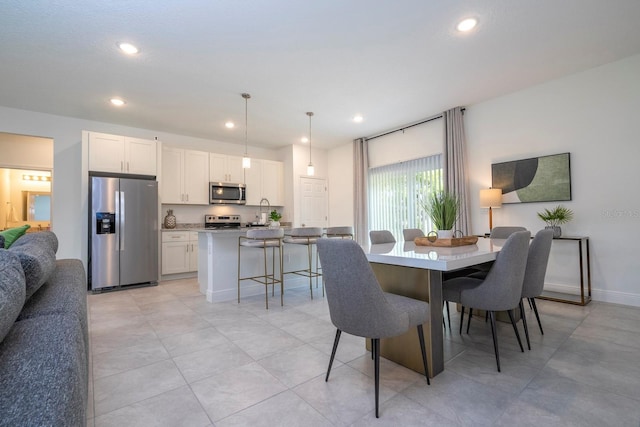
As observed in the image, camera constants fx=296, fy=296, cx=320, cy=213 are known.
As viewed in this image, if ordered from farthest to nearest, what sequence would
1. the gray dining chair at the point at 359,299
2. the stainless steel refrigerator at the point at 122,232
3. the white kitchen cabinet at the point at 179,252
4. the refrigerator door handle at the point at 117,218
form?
1. the white kitchen cabinet at the point at 179,252
2. the refrigerator door handle at the point at 117,218
3. the stainless steel refrigerator at the point at 122,232
4. the gray dining chair at the point at 359,299

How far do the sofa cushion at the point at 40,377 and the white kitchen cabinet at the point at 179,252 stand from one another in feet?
14.9

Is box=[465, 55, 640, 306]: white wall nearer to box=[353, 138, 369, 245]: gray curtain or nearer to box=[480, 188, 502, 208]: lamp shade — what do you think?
box=[480, 188, 502, 208]: lamp shade

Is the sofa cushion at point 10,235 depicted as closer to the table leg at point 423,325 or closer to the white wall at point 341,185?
the table leg at point 423,325

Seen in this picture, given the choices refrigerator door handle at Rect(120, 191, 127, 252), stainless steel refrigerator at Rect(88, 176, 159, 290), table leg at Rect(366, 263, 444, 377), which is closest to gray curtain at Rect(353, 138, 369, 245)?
stainless steel refrigerator at Rect(88, 176, 159, 290)

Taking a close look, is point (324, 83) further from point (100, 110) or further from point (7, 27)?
point (100, 110)

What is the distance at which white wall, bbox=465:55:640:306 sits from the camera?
3240 millimetres

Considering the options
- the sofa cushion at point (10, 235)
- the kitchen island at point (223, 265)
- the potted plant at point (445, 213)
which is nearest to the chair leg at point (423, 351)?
the potted plant at point (445, 213)

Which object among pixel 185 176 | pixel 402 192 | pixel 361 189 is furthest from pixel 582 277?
pixel 185 176

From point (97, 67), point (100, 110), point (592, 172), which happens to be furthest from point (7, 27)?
point (592, 172)

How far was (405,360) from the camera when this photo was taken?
1969 millimetres

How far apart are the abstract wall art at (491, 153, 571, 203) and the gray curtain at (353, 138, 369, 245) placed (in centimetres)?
241

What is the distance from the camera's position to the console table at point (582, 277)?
3281mm

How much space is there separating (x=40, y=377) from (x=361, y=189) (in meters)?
5.77

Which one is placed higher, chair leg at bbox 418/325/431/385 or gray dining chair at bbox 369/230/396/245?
gray dining chair at bbox 369/230/396/245
